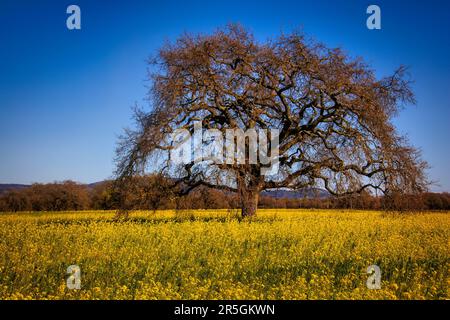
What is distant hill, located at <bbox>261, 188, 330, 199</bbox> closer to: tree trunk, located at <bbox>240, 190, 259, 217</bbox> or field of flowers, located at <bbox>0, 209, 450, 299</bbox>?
tree trunk, located at <bbox>240, 190, 259, 217</bbox>

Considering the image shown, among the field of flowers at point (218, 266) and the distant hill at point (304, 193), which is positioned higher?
the distant hill at point (304, 193)

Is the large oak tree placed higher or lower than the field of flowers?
higher

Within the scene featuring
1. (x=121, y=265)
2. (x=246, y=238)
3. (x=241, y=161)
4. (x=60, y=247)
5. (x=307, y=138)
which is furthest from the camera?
(x=307, y=138)

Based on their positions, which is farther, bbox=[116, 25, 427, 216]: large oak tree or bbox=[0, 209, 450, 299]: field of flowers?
bbox=[116, 25, 427, 216]: large oak tree

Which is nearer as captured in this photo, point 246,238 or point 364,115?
point 246,238

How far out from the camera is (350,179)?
1673 cm

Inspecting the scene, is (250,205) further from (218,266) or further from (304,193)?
(218,266)

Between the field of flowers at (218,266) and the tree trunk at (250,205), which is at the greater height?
the tree trunk at (250,205)

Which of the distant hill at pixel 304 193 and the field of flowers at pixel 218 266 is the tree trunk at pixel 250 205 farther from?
the field of flowers at pixel 218 266

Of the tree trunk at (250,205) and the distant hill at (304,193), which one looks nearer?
the tree trunk at (250,205)

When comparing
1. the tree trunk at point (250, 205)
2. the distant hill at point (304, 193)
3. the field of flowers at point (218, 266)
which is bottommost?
the field of flowers at point (218, 266)
